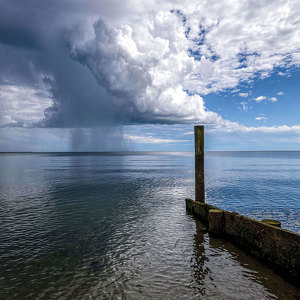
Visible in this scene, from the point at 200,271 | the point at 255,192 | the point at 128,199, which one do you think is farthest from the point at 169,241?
the point at 255,192

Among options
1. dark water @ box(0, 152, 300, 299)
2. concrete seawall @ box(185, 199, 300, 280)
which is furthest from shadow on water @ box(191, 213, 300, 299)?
concrete seawall @ box(185, 199, 300, 280)

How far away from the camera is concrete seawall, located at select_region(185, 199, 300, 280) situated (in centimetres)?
743

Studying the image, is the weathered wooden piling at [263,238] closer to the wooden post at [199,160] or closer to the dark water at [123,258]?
the dark water at [123,258]

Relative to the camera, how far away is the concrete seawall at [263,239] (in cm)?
743

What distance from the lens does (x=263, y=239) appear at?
866 centimetres

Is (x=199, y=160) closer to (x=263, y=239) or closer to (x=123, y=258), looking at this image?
(x=263, y=239)

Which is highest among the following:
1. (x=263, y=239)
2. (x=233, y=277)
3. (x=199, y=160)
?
(x=199, y=160)

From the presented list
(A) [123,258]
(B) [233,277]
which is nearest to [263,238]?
(B) [233,277]

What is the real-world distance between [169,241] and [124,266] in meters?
3.09

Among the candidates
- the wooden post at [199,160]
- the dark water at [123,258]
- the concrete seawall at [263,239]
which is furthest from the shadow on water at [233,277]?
the wooden post at [199,160]

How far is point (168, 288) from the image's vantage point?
7.09 m

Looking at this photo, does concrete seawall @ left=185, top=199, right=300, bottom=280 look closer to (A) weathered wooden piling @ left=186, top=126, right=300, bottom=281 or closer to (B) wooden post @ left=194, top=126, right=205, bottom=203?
(A) weathered wooden piling @ left=186, top=126, right=300, bottom=281

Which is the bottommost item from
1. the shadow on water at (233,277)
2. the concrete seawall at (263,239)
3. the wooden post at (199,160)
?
the shadow on water at (233,277)

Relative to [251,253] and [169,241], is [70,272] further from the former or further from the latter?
[251,253]
